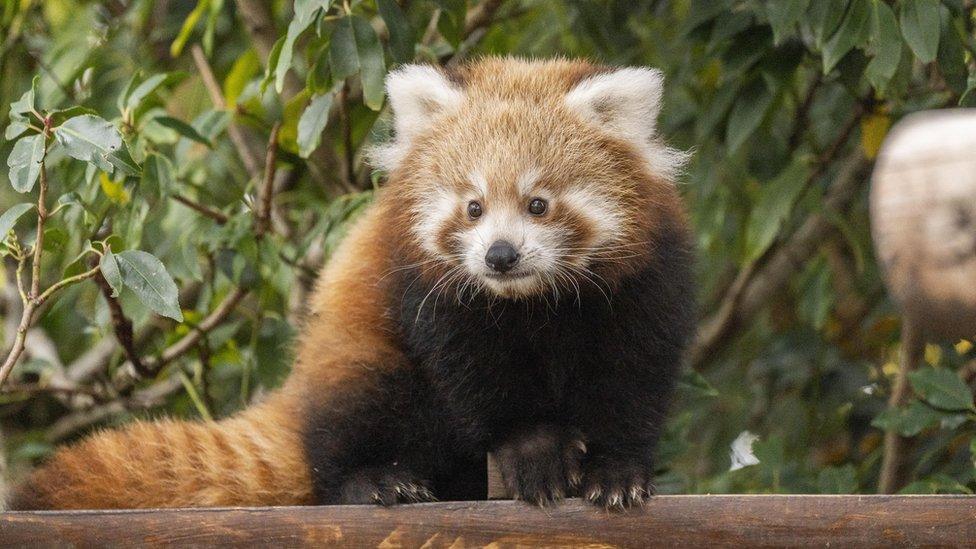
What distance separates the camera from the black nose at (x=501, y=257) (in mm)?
3248

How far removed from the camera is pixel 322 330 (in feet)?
12.6

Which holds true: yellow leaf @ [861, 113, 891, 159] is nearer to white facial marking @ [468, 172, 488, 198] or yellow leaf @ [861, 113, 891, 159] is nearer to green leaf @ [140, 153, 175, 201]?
white facial marking @ [468, 172, 488, 198]

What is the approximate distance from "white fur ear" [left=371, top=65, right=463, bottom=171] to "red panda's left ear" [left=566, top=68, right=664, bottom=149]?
0.41 metres

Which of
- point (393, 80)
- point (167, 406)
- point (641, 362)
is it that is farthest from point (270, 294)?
point (641, 362)

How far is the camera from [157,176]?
3.90m

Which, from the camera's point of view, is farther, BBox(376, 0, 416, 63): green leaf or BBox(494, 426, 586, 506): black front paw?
BBox(376, 0, 416, 63): green leaf

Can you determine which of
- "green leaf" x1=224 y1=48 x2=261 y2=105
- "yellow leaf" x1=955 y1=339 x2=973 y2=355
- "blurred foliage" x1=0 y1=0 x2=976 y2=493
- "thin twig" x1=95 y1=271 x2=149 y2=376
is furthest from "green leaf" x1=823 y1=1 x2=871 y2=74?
"thin twig" x1=95 y1=271 x2=149 y2=376

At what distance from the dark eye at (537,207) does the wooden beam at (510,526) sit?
3.14 feet

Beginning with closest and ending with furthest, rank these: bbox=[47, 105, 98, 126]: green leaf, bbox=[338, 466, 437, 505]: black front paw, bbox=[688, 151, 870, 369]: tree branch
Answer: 1. bbox=[47, 105, 98, 126]: green leaf
2. bbox=[338, 466, 437, 505]: black front paw
3. bbox=[688, 151, 870, 369]: tree branch

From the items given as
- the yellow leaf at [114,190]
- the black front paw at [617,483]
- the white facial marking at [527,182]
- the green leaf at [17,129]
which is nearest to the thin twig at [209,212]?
the yellow leaf at [114,190]

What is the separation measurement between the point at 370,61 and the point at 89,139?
1.08m

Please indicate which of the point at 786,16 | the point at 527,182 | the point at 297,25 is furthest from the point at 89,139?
the point at 786,16

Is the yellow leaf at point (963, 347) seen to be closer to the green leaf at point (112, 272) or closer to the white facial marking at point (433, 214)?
the white facial marking at point (433, 214)

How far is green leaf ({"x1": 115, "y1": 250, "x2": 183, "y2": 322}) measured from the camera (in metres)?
2.93
